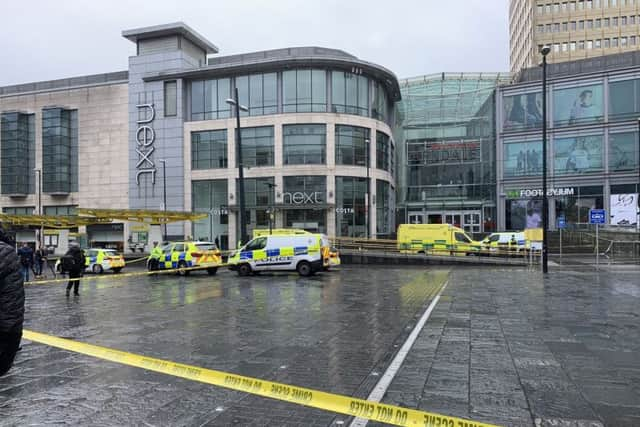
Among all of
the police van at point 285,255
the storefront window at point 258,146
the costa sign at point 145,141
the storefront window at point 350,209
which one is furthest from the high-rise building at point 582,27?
the police van at point 285,255

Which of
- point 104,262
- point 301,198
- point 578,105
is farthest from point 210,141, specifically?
point 578,105

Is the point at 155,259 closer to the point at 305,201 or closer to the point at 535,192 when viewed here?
the point at 305,201

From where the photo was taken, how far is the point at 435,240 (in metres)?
31.5

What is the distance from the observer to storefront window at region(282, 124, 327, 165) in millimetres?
41688

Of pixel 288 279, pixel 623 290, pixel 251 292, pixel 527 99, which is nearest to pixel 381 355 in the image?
pixel 251 292

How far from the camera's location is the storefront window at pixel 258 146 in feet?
140

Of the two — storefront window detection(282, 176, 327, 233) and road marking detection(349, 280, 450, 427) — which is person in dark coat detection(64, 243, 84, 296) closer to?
road marking detection(349, 280, 450, 427)

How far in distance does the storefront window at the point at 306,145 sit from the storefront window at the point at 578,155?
21357 mm

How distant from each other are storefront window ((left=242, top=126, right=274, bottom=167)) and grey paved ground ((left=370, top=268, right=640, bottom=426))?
106 ft

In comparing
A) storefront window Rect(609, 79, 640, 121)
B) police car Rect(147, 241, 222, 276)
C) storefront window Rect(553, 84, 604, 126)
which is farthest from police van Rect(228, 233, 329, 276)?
storefront window Rect(609, 79, 640, 121)

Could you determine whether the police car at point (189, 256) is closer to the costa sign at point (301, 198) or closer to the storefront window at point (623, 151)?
the costa sign at point (301, 198)

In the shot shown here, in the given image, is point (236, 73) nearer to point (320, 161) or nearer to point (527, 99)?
point (320, 161)

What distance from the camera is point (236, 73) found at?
4384 cm

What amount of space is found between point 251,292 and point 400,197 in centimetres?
4156
